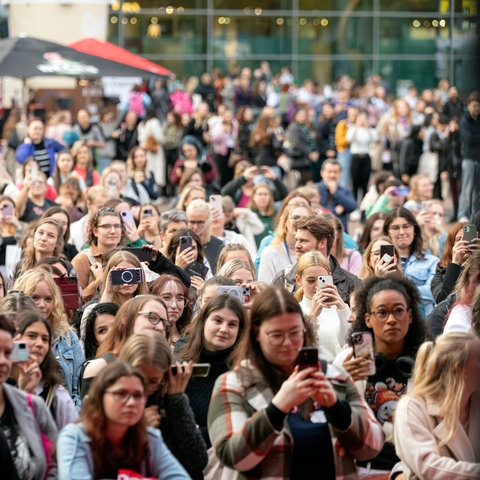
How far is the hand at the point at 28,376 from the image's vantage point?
19.5 ft

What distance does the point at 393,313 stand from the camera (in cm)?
662

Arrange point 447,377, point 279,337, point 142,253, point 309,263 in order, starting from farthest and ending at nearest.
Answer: point 142,253, point 309,263, point 447,377, point 279,337

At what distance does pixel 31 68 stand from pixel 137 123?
597 centimetres

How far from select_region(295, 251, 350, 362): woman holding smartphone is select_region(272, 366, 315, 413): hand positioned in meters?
2.54

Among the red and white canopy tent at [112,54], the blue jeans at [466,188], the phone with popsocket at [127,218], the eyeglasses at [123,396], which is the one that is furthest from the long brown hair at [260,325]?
the red and white canopy tent at [112,54]

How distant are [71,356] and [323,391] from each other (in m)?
2.79

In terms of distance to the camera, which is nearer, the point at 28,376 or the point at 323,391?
the point at 323,391

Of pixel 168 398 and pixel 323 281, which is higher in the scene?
pixel 323 281

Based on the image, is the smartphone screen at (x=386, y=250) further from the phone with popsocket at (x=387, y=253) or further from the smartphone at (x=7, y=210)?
the smartphone at (x=7, y=210)

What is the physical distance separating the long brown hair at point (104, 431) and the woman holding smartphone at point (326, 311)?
2524 mm

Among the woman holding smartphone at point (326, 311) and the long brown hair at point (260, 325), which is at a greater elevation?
the long brown hair at point (260, 325)

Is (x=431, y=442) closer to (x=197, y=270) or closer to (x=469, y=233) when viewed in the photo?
(x=469, y=233)

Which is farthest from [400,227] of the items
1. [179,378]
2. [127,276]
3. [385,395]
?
[179,378]

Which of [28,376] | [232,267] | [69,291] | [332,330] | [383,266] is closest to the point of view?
[28,376]
